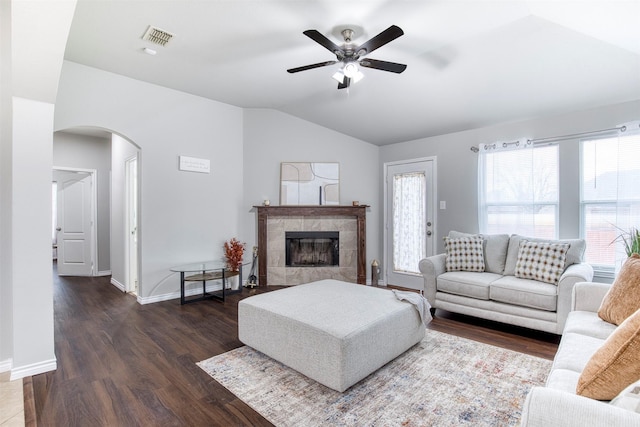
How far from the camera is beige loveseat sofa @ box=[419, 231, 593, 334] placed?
2.93 m

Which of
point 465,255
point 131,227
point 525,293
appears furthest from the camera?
point 131,227

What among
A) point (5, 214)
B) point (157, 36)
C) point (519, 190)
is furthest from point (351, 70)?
point (5, 214)

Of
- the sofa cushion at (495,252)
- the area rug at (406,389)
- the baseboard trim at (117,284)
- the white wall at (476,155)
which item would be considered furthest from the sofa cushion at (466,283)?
the baseboard trim at (117,284)

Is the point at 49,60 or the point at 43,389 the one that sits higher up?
the point at 49,60

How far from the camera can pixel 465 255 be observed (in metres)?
3.84

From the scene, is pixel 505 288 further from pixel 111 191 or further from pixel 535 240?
pixel 111 191

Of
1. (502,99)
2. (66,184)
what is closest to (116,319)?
(66,184)

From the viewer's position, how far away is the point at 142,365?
2.53m

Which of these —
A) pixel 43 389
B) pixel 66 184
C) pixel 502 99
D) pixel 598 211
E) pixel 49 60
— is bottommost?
pixel 43 389

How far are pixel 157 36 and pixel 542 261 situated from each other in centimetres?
430

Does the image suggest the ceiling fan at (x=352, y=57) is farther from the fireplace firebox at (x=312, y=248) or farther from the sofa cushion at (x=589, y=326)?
the fireplace firebox at (x=312, y=248)

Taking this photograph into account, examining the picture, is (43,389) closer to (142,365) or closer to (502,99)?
(142,365)

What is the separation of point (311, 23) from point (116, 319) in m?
3.62

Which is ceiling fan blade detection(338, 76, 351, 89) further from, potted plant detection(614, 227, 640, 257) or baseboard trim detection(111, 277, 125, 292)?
baseboard trim detection(111, 277, 125, 292)
